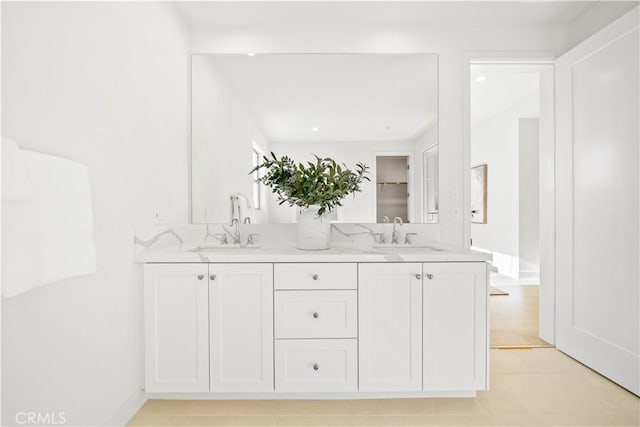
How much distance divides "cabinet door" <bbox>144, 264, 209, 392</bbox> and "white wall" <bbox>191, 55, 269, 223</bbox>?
74 centimetres

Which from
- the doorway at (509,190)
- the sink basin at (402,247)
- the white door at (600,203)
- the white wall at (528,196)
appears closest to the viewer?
the white door at (600,203)

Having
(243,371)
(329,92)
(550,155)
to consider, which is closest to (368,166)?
(329,92)

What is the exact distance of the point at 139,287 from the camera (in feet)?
6.19

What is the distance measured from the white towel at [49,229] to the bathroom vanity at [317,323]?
0.60 metres

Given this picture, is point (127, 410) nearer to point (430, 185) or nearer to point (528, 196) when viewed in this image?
point (430, 185)

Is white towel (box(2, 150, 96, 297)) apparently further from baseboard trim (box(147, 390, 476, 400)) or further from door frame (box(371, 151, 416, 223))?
door frame (box(371, 151, 416, 223))

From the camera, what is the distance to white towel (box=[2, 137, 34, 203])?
3.31 feet

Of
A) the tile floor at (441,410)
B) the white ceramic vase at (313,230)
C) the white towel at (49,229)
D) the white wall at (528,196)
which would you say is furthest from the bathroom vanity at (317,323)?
the white wall at (528,196)

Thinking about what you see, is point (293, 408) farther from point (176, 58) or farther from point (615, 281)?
point (176, 58)

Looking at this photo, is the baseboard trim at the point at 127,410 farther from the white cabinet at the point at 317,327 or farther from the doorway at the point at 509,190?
the doorway at the point at 509,190

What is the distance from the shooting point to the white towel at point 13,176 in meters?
1.01

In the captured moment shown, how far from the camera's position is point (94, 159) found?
1.51 metres

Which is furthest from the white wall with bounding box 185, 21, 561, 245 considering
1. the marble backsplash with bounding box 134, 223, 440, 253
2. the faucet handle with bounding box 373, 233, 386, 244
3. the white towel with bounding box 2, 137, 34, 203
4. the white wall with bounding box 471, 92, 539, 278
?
the white wall with bounding box 471, 92, 539, 278

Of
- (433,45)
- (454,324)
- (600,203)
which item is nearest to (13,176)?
(454,324)
